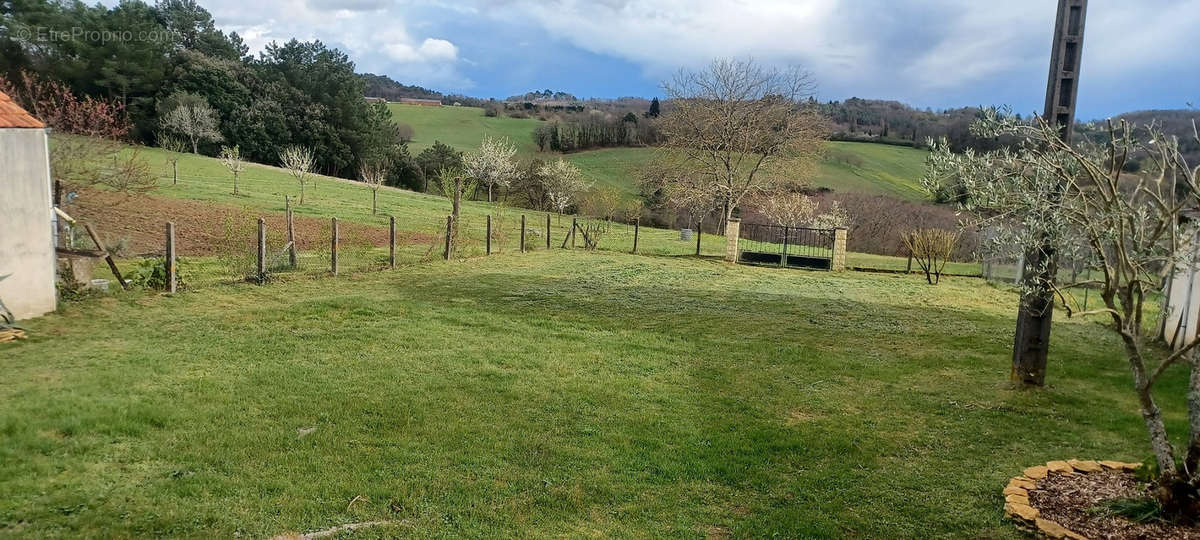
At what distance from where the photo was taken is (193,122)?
46062mm

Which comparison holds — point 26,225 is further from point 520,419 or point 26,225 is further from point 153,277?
point 520,419

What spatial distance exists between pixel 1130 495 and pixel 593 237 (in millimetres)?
20213

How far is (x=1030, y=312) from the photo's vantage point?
820 cm

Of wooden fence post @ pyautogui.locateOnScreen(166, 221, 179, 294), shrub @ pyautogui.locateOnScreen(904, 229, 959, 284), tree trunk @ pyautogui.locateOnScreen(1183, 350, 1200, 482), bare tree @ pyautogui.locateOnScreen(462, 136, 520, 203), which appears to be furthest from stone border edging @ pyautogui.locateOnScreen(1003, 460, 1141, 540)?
bare tree @ pyautogui.locateOnScreen(462, 136, 520, 203)

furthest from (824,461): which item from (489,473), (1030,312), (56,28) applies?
(56,28)

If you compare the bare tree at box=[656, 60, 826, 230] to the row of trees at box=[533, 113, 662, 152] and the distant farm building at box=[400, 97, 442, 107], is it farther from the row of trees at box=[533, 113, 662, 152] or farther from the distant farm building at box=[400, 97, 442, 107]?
the distant farm building at box=[400, 97, 442, 107]

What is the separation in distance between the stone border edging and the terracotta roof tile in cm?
1220

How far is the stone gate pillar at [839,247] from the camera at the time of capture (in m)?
21.8

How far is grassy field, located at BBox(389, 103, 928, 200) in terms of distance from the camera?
171ft

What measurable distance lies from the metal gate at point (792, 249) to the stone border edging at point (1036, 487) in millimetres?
16473

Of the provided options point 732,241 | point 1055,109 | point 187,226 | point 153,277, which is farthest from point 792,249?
point 153,277

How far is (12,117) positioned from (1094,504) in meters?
13.0

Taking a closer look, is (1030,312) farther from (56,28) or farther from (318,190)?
(56,28)

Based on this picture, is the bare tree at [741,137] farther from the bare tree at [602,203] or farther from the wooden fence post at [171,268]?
the wooden fence post at [171,268]
